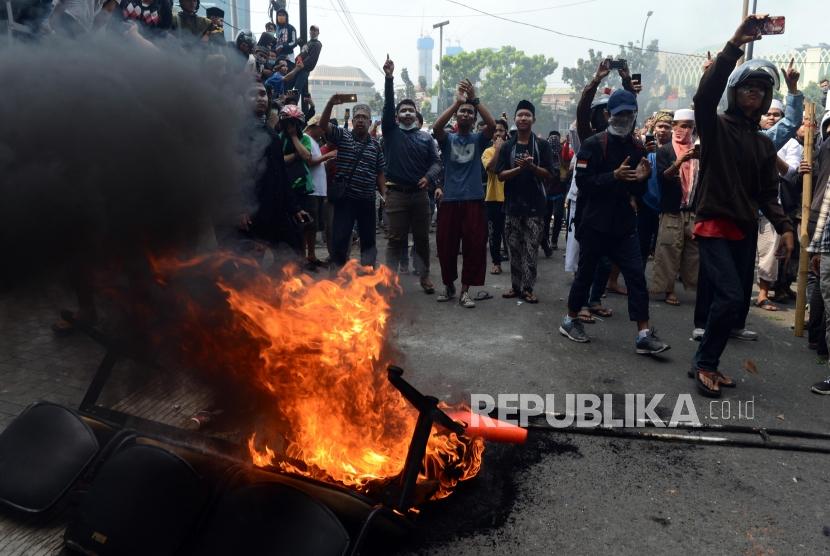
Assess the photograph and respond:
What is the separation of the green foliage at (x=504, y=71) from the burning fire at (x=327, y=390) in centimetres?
7925

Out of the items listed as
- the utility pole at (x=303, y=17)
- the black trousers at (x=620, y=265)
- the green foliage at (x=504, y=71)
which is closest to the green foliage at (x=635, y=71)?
the green foliage at (x=504, y=71)

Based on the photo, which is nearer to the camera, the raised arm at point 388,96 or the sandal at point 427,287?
the raised arm at point 388,96

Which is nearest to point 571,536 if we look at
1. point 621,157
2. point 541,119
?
point 621,157

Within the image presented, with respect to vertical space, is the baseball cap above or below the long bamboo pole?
above

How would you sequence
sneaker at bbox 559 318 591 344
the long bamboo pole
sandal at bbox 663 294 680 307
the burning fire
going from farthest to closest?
sandal at bbox 663 294 680 307
sneaker at bbox 559 318 591 344
the long bamboo pole
the burning fire

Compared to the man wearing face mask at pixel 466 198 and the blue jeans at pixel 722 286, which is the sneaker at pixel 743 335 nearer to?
the blue jeans at pixel 722 286

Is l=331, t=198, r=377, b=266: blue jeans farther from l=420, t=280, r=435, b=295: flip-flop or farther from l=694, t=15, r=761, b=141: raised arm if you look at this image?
l=694, t=15, r=761, b=141: raised arm

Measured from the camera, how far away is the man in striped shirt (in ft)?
23.5

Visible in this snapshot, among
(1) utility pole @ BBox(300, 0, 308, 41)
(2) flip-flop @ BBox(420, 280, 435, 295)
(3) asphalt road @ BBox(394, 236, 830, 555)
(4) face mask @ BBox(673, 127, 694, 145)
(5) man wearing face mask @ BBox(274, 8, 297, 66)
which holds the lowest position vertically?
(3) asphalt road @ BBox(394, 236, 830, 555)

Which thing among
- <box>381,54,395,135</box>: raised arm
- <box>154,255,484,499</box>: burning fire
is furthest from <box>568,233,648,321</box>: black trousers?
<box>154,255,484,499</box>: burning fire

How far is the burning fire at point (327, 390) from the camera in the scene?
2992mm

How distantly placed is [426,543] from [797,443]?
2583 mm

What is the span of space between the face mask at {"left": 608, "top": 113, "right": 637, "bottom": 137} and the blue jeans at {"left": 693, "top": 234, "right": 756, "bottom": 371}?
1.38 m

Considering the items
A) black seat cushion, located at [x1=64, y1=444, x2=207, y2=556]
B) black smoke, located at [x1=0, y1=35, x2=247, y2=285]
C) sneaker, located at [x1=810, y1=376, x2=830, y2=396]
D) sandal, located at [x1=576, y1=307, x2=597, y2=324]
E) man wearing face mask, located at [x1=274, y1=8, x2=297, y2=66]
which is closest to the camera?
black smoke, located at [x1=0, y1=35, x2=247, y2=285]
